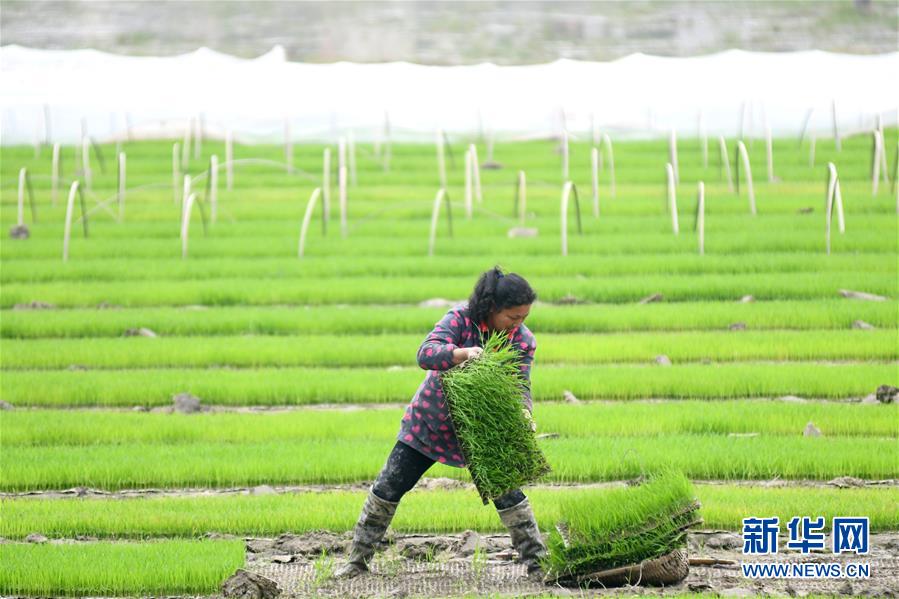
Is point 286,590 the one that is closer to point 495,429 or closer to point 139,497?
point 495,429

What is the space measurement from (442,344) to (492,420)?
1.25 feet

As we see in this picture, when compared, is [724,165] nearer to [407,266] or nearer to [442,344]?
[407,266]

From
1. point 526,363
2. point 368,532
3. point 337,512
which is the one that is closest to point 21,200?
→ point 337,512

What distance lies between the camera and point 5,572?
5.48 m

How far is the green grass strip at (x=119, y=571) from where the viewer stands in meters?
5.40

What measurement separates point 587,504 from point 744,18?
73.4ft

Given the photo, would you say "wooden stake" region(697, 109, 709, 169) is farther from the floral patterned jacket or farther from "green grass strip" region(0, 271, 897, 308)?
the floral patterned jacket

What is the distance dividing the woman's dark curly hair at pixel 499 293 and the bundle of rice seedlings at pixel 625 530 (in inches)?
38.6

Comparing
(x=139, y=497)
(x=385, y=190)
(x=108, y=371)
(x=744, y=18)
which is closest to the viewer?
(x=139, y=497)

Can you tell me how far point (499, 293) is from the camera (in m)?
5.09

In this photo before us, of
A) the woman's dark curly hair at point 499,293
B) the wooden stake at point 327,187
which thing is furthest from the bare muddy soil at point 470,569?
the wooden stake at point 327,187

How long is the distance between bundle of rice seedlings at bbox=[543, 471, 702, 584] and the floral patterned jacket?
1.83ft

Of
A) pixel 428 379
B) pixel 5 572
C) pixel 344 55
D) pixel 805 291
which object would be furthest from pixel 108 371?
pixel 344 55

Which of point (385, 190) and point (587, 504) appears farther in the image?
point (385, 190)
